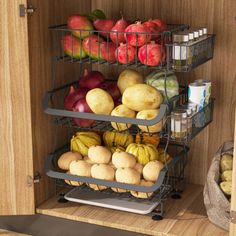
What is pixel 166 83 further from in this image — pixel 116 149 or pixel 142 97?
pixel 116 149

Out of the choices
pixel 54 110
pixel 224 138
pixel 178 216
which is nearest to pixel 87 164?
pixel 54 110

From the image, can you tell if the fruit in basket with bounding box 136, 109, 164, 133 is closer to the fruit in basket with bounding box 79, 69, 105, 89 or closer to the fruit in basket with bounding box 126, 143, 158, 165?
the fruit in basket with bounding box 126, 143, 158, 165

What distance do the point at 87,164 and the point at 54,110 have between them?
21 centimetres

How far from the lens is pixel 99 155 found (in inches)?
82.1

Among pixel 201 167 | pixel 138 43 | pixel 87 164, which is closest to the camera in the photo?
pixel 138 43

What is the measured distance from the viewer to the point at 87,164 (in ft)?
6.88

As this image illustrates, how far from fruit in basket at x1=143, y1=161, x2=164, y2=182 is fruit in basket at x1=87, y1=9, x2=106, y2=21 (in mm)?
506

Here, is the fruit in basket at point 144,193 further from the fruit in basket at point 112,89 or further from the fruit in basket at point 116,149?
the fruit in basket at point 112,89

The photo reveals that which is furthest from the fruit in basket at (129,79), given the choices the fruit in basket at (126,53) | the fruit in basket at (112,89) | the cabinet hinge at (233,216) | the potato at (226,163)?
the cabinet hinge at (233,216)

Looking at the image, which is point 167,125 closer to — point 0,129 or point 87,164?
point 87,164

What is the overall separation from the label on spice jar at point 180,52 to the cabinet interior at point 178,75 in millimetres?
289

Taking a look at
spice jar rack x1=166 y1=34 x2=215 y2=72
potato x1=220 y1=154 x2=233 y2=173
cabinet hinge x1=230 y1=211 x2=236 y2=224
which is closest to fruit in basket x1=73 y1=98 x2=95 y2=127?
spice jar rack x1=166 y1=34 x2=215 y2=72

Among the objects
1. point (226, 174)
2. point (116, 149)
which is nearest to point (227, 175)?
point (226, 174)

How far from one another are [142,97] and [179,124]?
14cm
